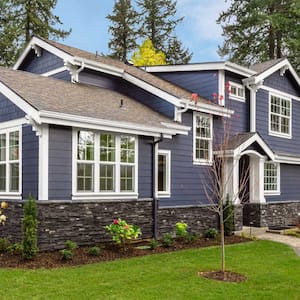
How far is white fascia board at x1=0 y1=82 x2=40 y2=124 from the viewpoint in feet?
30.2

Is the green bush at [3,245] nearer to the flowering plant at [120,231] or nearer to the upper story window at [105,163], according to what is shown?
the upper story window at [105,163]

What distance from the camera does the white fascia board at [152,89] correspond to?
12.9m

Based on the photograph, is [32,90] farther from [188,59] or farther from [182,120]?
[188,59]

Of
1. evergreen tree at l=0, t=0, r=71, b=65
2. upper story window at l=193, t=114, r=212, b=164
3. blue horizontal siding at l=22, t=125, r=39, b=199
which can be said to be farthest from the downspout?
evergreen tree at l=0, t=0, r=71, b=65

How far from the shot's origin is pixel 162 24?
34406 mm

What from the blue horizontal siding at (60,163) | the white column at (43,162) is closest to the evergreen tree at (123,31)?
the blue horizontal siding at (60,163)

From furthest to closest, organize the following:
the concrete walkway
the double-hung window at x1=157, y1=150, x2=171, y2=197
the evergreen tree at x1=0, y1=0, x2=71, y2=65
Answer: the evergreen tree at x1=0, y1=0, x2=71, y2=65 → the double-hung window at x1=157, y1=150, x2=171, y2=197 → the concrete walkway

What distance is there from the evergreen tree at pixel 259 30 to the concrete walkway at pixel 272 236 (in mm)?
15785

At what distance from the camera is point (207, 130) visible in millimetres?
14086

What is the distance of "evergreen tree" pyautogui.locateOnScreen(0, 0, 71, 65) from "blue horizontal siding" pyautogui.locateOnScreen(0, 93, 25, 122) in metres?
15.4

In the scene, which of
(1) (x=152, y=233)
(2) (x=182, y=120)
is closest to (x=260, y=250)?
(1) (x=152, y=233)

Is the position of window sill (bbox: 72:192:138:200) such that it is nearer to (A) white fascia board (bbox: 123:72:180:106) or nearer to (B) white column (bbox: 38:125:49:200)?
(B) white column (bbox: 38:125:49:200)

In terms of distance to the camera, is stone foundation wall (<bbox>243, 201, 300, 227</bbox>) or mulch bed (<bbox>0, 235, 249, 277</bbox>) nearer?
mulch bed (<bbox>0, 235, 249, 277</bbox>)

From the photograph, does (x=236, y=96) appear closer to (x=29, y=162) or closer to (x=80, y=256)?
(x=29, y=162)
